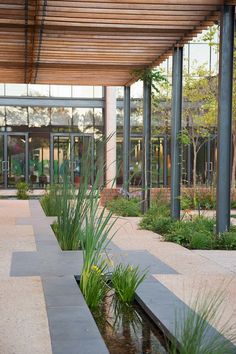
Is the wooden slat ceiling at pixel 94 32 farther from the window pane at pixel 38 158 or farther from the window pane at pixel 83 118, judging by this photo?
the window pane at pixel 83 118

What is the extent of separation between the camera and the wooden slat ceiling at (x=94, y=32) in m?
7.39

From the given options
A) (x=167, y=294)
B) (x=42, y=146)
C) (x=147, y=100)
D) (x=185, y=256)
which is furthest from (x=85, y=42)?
(x=42, y=146)

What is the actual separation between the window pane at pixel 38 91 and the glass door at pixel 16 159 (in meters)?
1.76

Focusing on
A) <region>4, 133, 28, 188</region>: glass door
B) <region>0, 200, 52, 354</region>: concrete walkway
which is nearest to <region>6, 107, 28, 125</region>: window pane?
<region>4, 133, 28, 188</region>: glass door

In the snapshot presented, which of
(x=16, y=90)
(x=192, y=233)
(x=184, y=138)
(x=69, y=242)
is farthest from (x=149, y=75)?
(x=16, y=90)

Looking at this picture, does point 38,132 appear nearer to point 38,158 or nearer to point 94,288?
point 38,158

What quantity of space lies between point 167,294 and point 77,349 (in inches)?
62.0

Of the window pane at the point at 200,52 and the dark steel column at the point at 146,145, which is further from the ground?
the window pane at the point at 200,52

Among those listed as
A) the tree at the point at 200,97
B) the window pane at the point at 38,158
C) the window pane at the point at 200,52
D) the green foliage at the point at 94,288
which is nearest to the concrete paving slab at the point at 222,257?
the green foliage at the point at 94,288

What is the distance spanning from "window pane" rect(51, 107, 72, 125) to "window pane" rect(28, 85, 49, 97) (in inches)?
29.0

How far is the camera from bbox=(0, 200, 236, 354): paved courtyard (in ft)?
11.5

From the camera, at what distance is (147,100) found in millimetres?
12641

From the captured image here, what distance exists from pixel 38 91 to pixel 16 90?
908 mm

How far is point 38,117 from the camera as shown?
2355 cm
